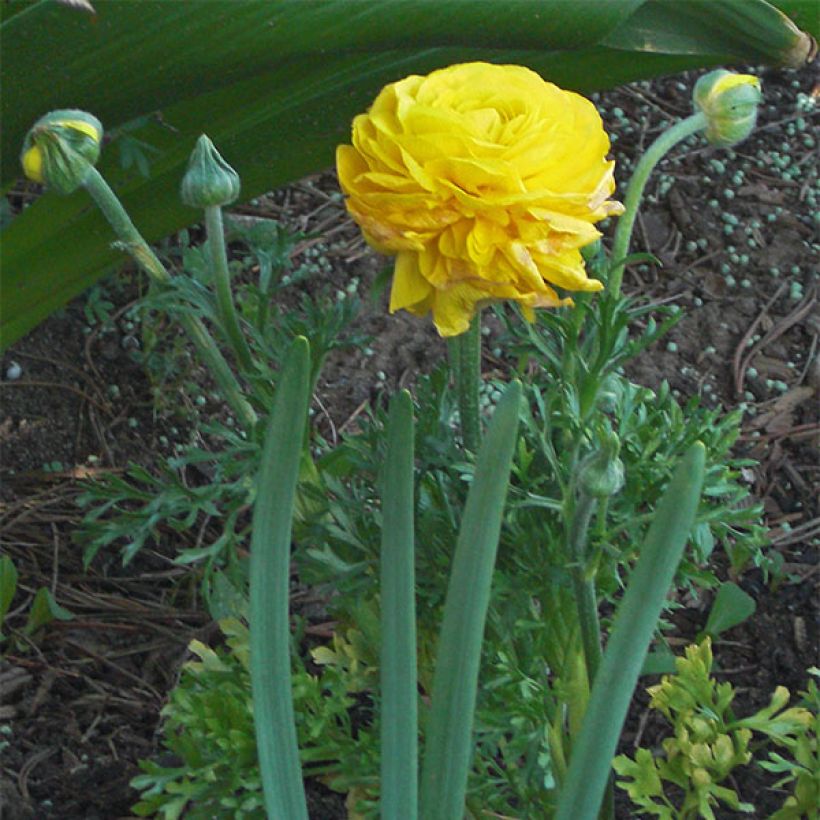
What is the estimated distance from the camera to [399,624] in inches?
27.8

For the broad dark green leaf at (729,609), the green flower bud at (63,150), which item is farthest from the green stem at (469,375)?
the broad dark green leaf at (729,609)

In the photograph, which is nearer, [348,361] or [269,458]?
[269,458]

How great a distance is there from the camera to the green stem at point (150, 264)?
2.65ft

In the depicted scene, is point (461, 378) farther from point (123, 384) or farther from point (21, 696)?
point (123, 384)

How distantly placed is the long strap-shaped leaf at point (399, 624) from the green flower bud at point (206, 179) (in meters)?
0.22

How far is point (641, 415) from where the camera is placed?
915mm

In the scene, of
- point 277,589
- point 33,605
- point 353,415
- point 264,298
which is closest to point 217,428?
point 264,298

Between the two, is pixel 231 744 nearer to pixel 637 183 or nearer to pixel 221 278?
pixel 221 278

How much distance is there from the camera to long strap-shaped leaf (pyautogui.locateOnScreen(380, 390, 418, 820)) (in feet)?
2.23

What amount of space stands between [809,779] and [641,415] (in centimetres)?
28

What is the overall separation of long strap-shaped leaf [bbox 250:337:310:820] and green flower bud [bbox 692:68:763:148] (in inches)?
15.2

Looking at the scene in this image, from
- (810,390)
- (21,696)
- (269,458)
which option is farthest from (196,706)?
(810,390)

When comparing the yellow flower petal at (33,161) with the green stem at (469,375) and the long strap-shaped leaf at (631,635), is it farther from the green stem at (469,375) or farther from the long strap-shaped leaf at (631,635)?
the long strap-shaped leaf at (631,635)

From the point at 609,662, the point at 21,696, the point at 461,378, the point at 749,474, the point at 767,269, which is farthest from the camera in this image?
the point at 767,269
